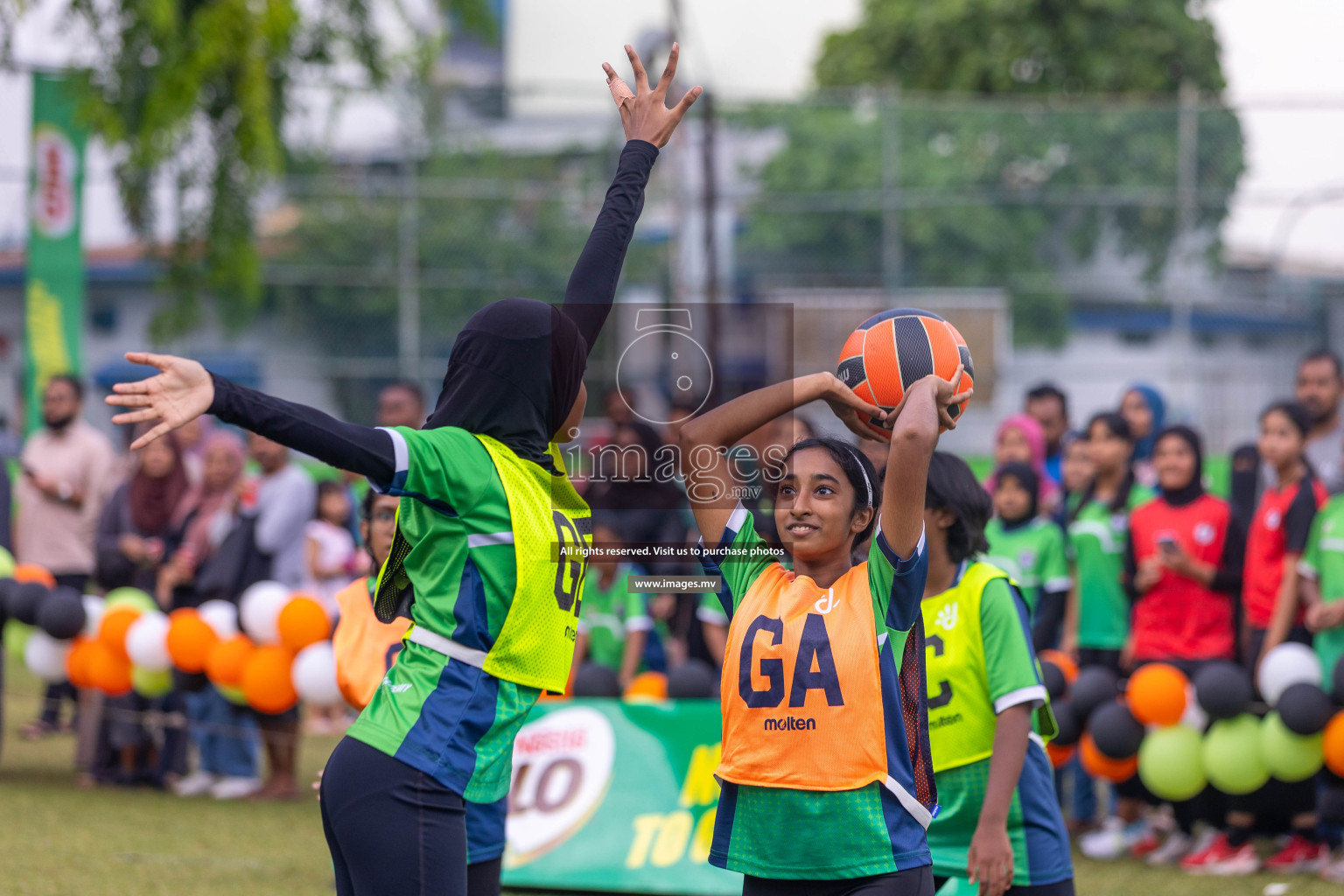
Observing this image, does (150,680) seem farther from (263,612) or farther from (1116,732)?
(1116,732)

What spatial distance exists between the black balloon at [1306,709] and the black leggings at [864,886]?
11.2ft

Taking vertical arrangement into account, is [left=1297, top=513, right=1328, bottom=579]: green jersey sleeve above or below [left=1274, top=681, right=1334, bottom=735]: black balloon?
above

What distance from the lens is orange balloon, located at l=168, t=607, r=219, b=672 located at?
24.6ft

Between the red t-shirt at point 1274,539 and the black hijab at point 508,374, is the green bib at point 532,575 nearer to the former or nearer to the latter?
the black hijab at point 508,374

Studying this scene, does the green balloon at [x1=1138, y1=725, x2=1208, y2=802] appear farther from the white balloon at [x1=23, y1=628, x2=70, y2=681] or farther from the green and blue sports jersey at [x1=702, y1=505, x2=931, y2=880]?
the white balloon at [x1=23, y1=628, x2=70, y2=681]

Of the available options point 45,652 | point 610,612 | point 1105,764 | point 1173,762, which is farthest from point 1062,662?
point 45,652

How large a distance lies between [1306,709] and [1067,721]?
1024 mm

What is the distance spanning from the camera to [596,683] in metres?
6.78

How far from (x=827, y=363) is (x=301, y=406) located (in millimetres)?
12244

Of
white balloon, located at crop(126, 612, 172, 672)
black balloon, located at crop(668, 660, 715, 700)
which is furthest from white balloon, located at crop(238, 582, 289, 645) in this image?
black balloon, located at crop(668, 660, 715, 700)

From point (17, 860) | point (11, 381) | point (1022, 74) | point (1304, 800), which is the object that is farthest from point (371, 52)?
point (1022, 74)

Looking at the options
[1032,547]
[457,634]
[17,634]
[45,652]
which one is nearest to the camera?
[457,634]

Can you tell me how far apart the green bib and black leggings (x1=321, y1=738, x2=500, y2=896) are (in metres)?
0.29

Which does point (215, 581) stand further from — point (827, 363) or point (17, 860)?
point (827, 363)
